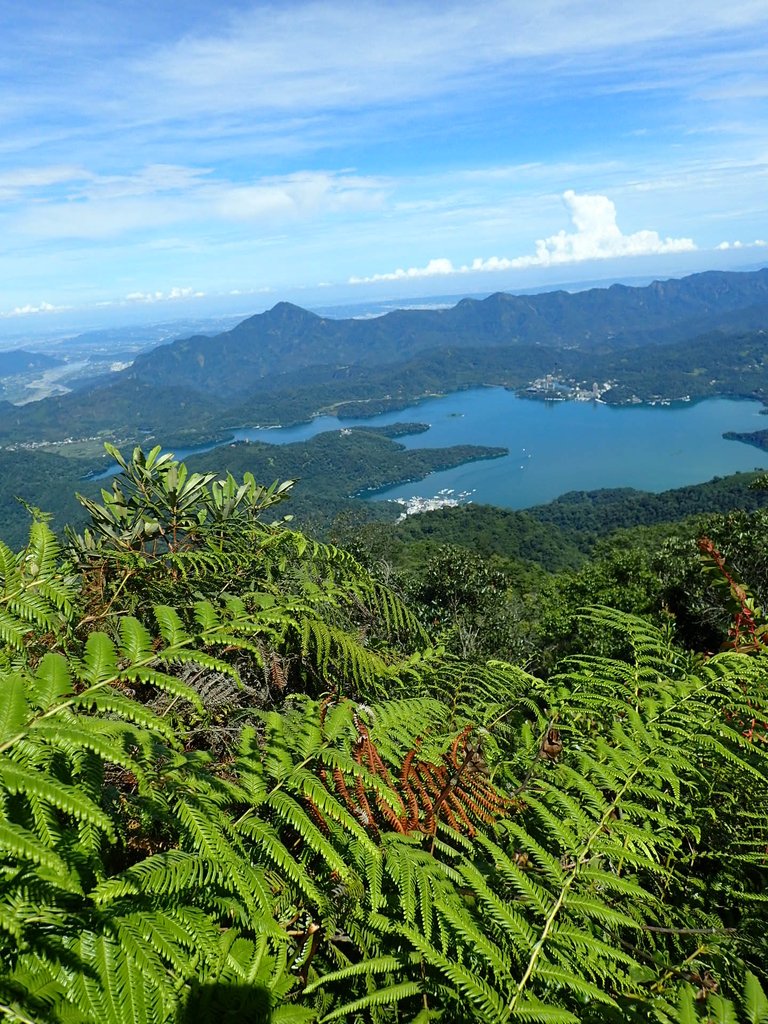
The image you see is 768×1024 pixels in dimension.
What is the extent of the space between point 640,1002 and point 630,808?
45 centimetres

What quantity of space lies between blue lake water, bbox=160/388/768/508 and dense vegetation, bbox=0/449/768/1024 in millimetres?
97106

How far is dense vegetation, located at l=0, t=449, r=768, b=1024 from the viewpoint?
1.11 m

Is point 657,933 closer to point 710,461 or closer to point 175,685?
point 175,685

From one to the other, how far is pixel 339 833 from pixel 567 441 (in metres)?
141

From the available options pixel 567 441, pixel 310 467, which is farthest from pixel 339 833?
pixel 567 441

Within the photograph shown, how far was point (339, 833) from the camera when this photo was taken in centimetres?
152

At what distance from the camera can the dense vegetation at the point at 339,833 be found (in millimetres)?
1112

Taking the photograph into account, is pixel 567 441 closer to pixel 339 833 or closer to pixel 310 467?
pixel 310 467

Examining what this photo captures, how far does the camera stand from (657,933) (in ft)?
5.93

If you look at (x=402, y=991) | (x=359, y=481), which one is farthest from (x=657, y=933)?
(x=359, y=481)

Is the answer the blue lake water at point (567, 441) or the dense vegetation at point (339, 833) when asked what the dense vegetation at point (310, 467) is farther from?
the dense vegetation at point (339, 833)

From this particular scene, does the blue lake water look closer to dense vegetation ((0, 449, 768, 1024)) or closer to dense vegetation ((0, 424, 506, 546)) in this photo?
dense vegetation ((0, 424, 506, 546))

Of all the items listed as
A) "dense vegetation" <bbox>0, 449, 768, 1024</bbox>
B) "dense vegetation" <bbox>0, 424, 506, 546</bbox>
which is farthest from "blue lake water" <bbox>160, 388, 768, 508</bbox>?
"dense vegetation" <bbox>0, 449, 768, 1024</bbox>

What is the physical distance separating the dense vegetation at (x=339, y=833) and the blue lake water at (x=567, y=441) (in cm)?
9711
